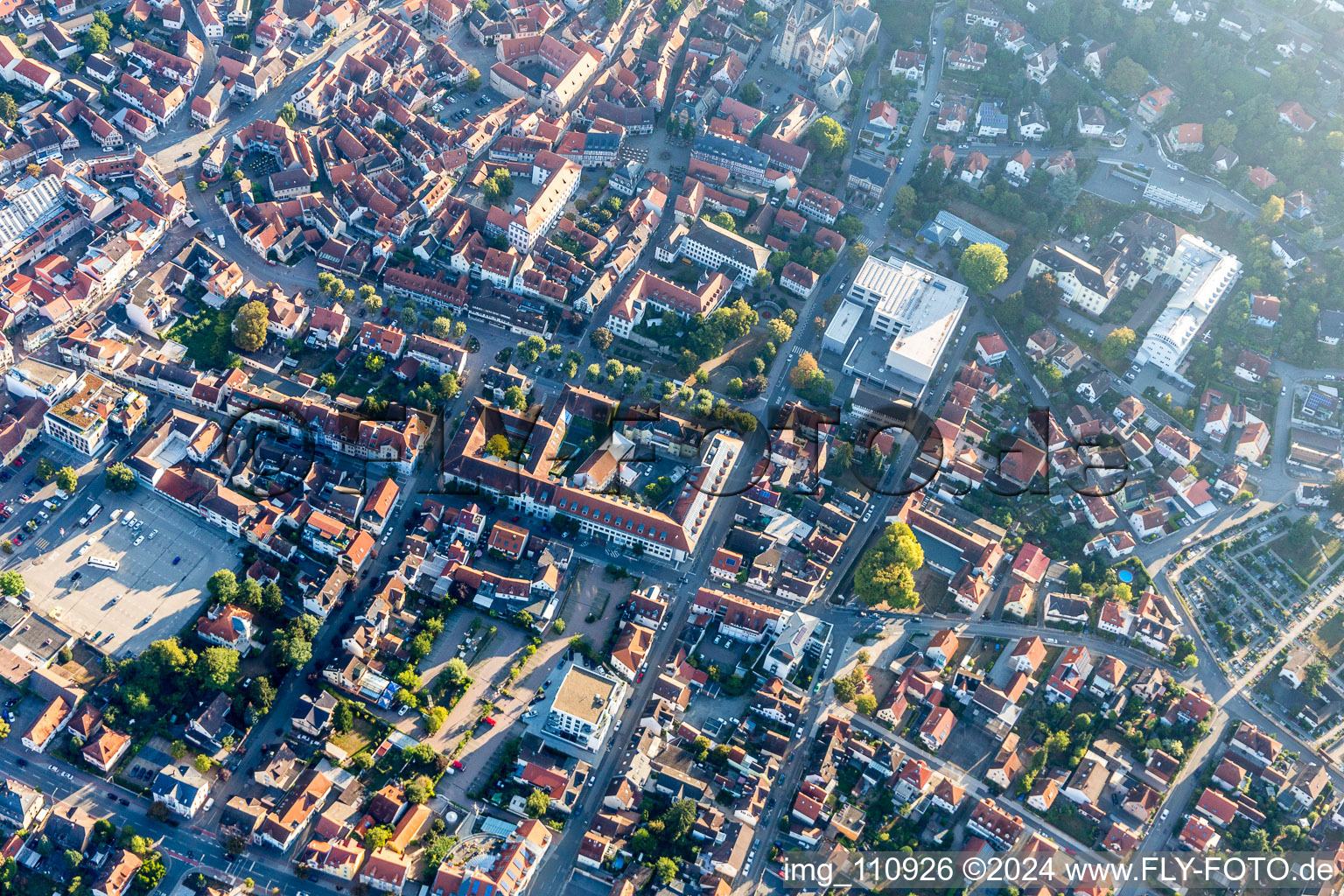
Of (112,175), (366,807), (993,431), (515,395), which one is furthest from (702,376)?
(112,175)

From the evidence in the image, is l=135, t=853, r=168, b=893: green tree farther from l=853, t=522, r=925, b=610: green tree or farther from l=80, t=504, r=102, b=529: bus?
l=853, t=522, r=925, b=610: green tree

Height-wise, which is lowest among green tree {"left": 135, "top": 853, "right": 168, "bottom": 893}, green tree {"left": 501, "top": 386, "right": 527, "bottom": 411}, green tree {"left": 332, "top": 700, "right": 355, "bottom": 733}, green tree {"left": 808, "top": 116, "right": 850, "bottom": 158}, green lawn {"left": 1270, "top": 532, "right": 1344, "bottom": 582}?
green tree {"left": 135, "top": 853, "right": 168, "bottom": 893}

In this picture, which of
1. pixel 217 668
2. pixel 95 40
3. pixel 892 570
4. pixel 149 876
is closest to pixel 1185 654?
pixel 892 570

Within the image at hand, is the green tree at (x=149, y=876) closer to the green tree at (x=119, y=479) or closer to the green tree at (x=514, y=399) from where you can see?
the green tree at (x=119, y=479)

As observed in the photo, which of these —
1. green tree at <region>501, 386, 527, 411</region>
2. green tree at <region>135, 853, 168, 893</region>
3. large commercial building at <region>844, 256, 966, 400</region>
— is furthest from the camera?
large commercial building at <region>844, 256, 966, 400</region>

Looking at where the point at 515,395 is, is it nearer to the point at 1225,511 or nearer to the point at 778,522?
the point at 778,522

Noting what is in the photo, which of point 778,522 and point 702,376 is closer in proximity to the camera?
point 778,522

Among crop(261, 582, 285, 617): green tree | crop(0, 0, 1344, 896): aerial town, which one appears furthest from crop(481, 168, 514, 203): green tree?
crop(261, 582, 285, 617): green tree

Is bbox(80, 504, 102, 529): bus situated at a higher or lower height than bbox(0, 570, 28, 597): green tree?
higher
